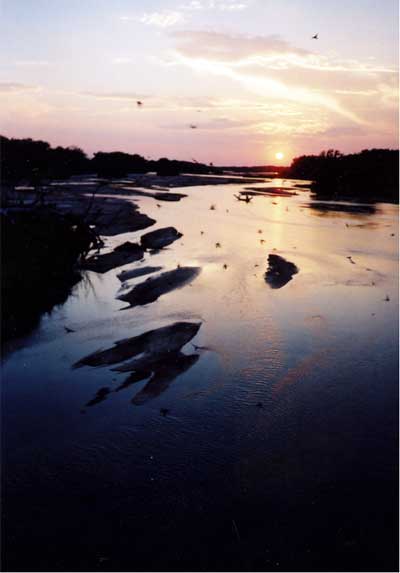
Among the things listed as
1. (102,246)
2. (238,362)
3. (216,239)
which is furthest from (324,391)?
(216,239)

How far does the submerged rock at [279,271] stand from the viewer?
2420cm

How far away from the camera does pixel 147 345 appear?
15531 mm

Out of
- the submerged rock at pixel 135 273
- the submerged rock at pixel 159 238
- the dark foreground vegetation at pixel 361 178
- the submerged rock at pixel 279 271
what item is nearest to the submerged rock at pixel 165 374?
the submerged rock at pixel 279 271

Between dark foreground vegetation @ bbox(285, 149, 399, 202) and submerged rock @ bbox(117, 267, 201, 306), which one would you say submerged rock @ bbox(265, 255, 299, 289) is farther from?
dark foreground vegetation @ bbox(285, 149, 399, 202)

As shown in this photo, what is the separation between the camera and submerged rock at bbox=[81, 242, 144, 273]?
26797mm

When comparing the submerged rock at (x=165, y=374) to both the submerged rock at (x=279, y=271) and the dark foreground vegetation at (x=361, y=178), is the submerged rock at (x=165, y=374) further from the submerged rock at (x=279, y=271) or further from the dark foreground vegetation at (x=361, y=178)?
the dark foreground vegetation at (x=361, y=178)

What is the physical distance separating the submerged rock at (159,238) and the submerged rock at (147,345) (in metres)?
16.1

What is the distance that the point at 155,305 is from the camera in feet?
65.7

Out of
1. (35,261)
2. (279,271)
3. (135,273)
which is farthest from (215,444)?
(35,261)

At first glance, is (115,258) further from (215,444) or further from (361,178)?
(361,178)

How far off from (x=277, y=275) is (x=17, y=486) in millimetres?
18458

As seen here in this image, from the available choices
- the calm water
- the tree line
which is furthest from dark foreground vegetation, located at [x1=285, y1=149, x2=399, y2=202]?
the calm water

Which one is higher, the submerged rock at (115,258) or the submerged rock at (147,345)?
the submerged rock at (115,258)

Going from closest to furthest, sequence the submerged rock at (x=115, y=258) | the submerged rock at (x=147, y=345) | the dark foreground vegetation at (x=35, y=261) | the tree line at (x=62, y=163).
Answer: the submerged rock at (x=147, y=345), the dark foreground vegetation at (x=35, y=261), the submerged rock at (x=115, y=258), the tree line at (x=62, y=163)
